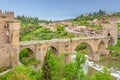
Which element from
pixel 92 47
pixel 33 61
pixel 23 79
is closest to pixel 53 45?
pixel 33 61

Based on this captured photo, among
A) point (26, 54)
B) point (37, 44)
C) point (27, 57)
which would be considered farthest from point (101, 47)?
point (27, 57)

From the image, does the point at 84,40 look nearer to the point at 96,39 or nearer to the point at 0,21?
the point at 96,39

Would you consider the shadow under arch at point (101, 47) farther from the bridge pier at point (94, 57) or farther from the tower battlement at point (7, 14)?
the tower battlement at point (7, 14)

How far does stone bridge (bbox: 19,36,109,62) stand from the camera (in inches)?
2181

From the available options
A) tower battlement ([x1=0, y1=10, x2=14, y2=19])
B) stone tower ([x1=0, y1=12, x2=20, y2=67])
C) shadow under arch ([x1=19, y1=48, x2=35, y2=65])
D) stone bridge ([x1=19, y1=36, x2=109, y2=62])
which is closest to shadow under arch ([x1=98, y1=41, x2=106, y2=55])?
stone bridge ([x1=19, y1=36, x2=109, y2=62])

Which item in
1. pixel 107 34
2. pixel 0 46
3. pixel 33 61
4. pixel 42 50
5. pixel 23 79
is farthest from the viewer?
pixel 107 34

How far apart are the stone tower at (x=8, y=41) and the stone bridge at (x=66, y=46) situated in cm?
791

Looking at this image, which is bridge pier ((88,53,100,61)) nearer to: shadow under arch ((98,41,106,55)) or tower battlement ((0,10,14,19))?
shadow under arch ((98,41,106,55))

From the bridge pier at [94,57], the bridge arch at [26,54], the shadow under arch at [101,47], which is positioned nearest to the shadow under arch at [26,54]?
the bridge arch at [26,54]

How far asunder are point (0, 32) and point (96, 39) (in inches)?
1325

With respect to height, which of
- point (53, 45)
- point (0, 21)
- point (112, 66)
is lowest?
point (112, 66)

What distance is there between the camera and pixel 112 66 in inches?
2537

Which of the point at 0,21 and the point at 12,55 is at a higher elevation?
the point at 0,21

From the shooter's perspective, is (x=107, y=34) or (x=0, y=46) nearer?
(x=0, y=46)
